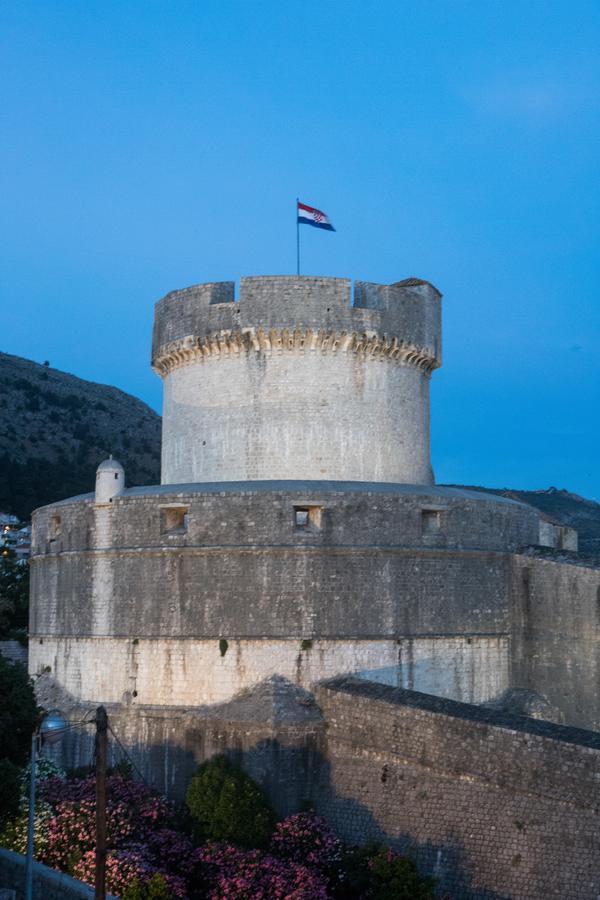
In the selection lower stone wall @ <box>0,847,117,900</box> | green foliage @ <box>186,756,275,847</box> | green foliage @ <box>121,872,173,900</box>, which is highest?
green foliage @ <box>186,756,275,847</box>

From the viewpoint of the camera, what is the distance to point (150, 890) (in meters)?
13.3

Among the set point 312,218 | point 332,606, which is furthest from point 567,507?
point 332,606

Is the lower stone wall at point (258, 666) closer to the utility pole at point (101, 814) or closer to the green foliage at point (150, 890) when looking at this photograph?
the green foliage at point (150, 890)

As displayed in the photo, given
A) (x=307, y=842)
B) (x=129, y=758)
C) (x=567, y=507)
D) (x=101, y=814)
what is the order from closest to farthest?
1. (x=101, y=814)
2. (x=307, y=842)
3. (x=129, y=758)
4. (x=567, y=507)

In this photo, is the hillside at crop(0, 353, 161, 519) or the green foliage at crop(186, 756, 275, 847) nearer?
the green foliage at crop(186, 756, 275, 847)

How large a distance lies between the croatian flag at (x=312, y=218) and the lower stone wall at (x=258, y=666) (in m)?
8.43

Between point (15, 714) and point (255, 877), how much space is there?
16.1ft

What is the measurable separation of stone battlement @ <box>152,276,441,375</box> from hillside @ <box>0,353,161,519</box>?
3750cm

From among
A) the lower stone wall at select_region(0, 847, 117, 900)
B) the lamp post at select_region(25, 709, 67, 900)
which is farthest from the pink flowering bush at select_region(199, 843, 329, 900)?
the lamp post at select_region(25, 709, 67, 900)

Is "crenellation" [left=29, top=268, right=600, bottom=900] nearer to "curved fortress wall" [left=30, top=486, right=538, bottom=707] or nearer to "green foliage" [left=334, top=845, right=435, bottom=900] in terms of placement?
"curved fortress wall" [left=30, top=486, right=538, bottom=707]

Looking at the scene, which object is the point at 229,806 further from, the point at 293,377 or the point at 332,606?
the point at 293,377

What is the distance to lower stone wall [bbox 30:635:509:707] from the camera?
1662 centimetres

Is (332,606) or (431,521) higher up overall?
(431,521)

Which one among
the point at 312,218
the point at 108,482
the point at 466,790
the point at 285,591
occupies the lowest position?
the point at 466,790
